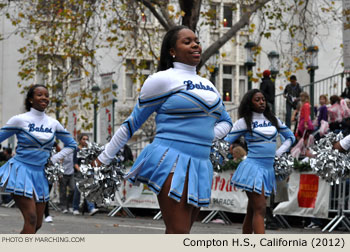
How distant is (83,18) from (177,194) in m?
14.8

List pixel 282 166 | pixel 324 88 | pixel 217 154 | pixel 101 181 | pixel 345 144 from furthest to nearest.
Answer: pixel 324 88, pixel 282 166, pixel 345 144, pixel 217 154, pixel 101 181

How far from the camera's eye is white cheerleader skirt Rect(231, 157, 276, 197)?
9430 mm

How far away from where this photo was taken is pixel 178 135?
568 cm

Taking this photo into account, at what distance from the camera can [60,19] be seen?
20984 mm

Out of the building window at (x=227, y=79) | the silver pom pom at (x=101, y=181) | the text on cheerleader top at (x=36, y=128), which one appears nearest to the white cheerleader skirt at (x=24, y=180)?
the text on cheerleader top at (x=36, y=128)

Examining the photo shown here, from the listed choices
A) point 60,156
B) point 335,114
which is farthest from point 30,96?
point 335,114

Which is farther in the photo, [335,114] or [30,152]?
[335,114]

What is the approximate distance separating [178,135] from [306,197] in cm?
925

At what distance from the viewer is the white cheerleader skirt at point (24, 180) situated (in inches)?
334

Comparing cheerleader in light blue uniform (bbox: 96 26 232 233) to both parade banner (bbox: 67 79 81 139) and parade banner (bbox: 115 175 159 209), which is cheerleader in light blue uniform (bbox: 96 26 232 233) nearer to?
parade banner (bbox: 115 175 159 209)

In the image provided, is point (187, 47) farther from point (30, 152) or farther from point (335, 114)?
point (335, 114)

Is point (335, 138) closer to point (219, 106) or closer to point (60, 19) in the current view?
point (219, 106)

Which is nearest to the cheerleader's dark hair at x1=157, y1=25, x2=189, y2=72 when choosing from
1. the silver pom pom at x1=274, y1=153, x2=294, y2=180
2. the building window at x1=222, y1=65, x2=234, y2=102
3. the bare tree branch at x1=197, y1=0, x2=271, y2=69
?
the silver pom pom at x1=274, y1=153, x2=294, y2=180

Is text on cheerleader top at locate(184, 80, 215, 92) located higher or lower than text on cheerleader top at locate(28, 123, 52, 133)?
higher
